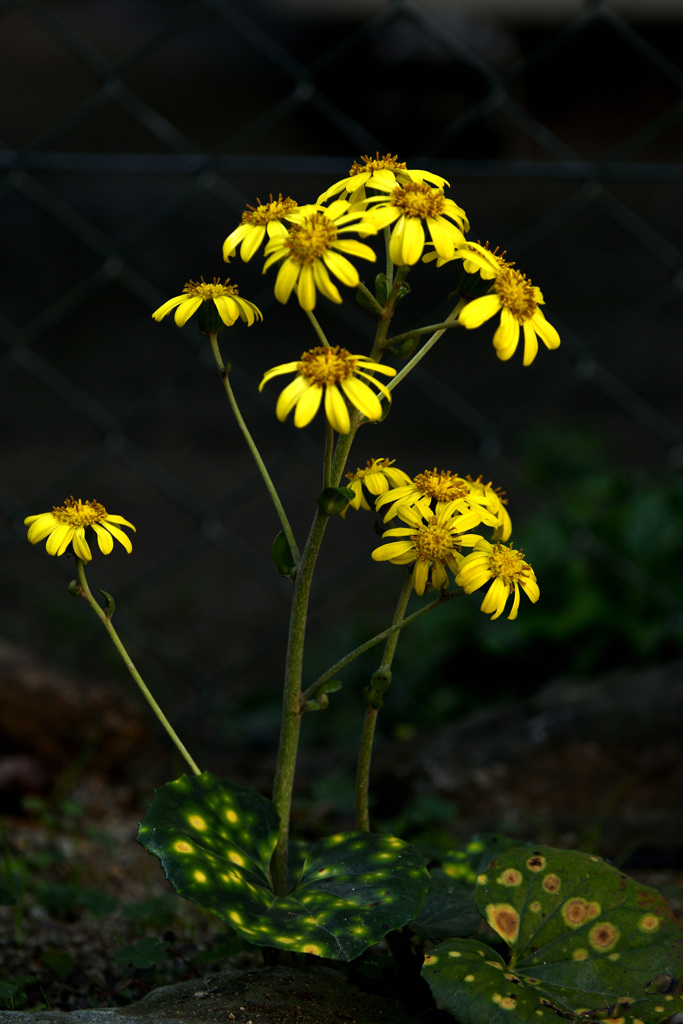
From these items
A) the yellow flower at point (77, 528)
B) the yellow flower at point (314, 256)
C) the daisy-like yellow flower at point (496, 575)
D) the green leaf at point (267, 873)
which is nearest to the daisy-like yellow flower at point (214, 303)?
the yellow flower at point (314, 256)

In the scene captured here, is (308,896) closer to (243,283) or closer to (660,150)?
(243,283)

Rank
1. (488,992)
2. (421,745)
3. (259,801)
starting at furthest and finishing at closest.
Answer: (421,745), (259,801), (488,992)

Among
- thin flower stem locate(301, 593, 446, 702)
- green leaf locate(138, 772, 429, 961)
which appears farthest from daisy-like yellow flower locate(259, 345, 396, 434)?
green leaf locate(138, 772, 429, 961)

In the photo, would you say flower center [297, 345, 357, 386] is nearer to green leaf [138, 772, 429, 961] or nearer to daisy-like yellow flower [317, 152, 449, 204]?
daisy-like yellow flower [317, 152, 449, 204]

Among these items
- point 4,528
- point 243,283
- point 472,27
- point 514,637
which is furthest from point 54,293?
point 514,637

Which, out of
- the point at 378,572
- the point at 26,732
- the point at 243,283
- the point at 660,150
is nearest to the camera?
the point at 26,732

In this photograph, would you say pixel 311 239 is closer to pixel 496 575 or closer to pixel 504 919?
pixel 496 575
